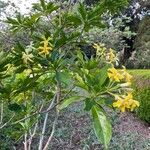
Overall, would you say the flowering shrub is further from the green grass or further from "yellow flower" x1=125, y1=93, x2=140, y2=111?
the green grass

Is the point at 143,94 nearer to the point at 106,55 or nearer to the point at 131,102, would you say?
the point at 106,55

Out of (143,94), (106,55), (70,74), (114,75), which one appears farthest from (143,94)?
(114,75)

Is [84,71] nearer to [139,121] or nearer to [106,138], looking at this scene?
[106,138]

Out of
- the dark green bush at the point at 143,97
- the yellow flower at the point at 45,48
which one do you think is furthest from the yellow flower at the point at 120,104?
the dark green bush at the point at 143,97

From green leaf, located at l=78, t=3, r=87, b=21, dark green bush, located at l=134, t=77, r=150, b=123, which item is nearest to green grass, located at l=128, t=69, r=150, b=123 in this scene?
dark green bush, located at l=134, t=77, r=150, b=123

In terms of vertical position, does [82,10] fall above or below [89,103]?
above

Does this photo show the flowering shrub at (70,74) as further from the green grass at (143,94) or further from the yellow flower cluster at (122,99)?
the green grass at (143,94)

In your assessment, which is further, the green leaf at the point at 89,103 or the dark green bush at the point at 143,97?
the dark green bush at the point at 143,97

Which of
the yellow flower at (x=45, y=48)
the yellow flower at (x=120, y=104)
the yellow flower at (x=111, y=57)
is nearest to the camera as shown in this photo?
the yellow flower at (x=120, y=104)

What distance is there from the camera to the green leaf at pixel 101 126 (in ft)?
4.48

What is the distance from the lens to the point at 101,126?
4.53 feet

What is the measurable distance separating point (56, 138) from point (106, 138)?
4.07 metres

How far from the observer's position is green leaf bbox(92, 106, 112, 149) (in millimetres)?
1364

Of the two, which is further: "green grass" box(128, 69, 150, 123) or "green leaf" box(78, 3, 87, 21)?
"green grass" box(128, 69, 150, 123)
